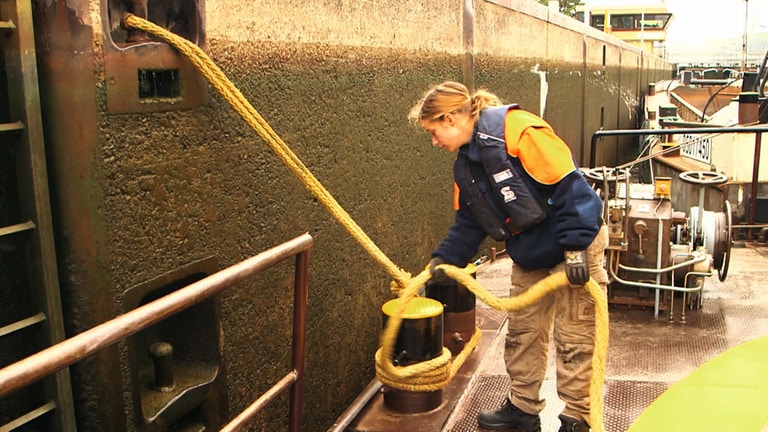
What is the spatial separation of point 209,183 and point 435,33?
3.42 meters

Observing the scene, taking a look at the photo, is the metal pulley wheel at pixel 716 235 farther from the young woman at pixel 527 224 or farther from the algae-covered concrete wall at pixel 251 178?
the young woman at pixel 527 224

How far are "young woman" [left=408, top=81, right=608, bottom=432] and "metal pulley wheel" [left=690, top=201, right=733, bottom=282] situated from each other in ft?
8.89

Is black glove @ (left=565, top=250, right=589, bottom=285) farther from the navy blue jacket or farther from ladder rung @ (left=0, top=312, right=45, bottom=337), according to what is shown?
ladder rung @ (left=0, top=312, right=45, bottom=337)

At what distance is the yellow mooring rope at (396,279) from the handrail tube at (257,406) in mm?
670

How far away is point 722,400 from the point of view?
324 cm

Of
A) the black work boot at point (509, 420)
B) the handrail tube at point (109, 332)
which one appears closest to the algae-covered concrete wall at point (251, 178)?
the handrail tube at point (109, 332)

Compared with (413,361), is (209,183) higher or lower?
higher

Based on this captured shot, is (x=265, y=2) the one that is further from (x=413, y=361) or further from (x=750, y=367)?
(x=750, y=367)

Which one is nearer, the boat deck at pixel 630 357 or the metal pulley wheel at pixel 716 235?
the boat deck at pixel 630 357

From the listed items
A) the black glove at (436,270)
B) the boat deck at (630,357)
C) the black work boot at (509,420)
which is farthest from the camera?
the boat deck at (630,357)

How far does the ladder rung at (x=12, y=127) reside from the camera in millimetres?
2514

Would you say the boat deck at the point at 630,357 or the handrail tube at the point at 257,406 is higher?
the handrail tube at the point at 257,406

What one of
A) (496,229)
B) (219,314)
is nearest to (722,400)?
(496,229)

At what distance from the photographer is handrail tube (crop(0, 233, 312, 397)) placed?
5.59ft
